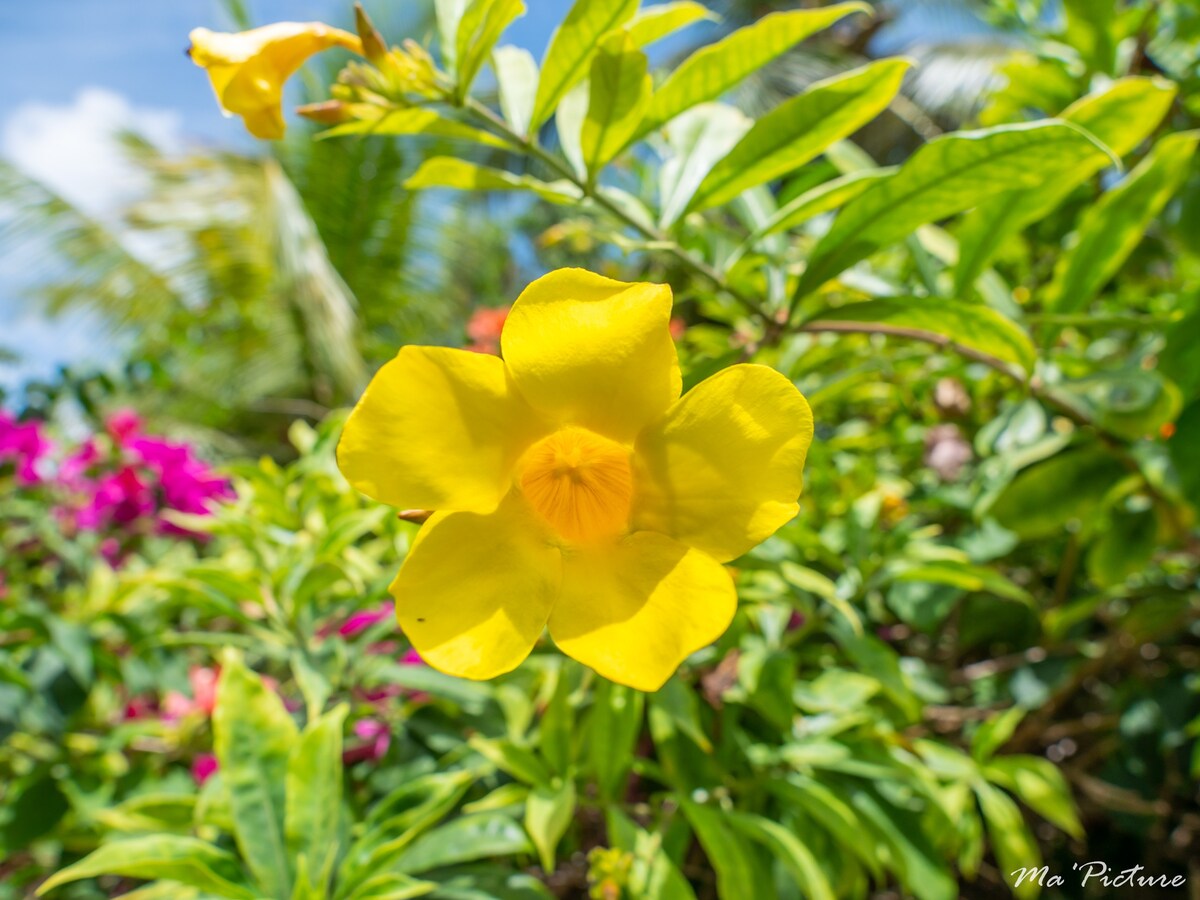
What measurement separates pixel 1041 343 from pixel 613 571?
66cm

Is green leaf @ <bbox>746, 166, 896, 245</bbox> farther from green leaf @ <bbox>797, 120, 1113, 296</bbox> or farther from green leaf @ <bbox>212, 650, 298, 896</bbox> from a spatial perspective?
green leaf @ <bbox>212, 650, 298, 896</bbox>

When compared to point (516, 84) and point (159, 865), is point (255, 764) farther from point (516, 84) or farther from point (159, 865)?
point (516, 84)

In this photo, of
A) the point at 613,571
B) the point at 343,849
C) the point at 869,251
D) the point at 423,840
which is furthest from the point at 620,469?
the point at 343,849

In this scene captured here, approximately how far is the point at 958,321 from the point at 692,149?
311 mm

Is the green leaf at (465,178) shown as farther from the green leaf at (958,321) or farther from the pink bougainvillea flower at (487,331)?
the pink bougainvillea flower at (487,331)

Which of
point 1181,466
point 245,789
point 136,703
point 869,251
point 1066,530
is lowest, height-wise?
point 136,703

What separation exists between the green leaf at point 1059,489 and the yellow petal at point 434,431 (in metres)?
0.66

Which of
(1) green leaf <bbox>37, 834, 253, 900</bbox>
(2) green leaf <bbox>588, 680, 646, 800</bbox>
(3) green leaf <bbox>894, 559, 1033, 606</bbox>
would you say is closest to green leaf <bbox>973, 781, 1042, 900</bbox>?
(3) green leaf <bbox>894, 559, 1033, 606</bbox>

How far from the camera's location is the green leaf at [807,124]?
0.63 metres

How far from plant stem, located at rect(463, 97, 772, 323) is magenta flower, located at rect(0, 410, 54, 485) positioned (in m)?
1.41

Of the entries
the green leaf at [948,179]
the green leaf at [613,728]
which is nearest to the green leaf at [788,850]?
the green leaf at [613,728]

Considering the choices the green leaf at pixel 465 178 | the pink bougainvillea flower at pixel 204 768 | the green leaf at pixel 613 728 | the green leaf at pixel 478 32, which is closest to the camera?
the green leaf at pixel 478 32

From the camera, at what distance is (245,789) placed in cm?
73

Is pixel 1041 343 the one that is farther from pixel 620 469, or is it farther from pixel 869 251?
pixel 620 469
